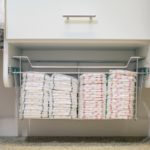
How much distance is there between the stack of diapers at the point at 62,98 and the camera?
99 cm

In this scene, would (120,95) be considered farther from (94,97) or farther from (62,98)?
(62,98)

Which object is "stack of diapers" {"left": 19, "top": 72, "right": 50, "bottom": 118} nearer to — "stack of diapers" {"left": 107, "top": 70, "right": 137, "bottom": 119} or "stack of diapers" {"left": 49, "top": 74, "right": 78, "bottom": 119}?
"stack of diapers" {"left": 49, "top": 74, "right": 78, "bottom": 119}

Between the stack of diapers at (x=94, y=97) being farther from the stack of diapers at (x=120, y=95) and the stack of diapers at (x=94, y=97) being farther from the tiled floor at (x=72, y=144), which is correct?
the tiled floor at (x=72, y=144)

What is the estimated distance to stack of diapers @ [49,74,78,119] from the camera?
0.99 meters

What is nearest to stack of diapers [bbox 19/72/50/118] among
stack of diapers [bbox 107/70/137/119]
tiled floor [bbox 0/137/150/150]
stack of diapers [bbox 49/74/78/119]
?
stack of diapers [bbox 49/74/78/119]

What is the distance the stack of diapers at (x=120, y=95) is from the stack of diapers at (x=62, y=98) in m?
0.15

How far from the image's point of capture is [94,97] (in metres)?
1.00

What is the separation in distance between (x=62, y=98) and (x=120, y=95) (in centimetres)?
23

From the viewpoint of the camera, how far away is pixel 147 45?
1.03 metres
